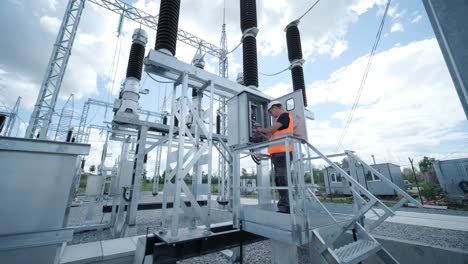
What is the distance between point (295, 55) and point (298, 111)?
2.89 meters

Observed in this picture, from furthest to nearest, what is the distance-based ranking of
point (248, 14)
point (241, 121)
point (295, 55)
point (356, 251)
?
point (295, 55)
point (248, 14)
point (241, 121)
point (356, 251)

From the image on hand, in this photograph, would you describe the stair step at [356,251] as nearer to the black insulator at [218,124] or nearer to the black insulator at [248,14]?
the black insulator at [248,14]

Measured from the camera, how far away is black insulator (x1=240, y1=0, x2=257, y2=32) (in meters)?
5.32

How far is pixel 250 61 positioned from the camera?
525 centimetres

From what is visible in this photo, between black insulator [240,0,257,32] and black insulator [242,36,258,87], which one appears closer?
black insulator [242,36,258,87]

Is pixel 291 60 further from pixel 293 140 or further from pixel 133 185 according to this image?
pixel 133 185

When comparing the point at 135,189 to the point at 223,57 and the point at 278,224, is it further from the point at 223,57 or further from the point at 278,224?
the point at 223,57

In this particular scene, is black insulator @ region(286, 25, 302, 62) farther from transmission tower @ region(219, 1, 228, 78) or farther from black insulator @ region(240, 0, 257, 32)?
transmission tower @ region(219, 1, 228, 78)

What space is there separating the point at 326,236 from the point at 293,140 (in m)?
1.68

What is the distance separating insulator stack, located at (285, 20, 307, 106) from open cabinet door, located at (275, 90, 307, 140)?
1930 millimetres

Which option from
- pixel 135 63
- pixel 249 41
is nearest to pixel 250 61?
pixel 249 41

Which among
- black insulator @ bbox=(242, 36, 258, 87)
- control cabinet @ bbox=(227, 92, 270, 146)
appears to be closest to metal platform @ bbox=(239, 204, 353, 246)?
control cabinet @ bbox=(227, 92, 270, 146)

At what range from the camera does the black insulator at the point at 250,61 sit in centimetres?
518

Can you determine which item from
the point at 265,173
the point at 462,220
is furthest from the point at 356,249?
the point at 462,220
